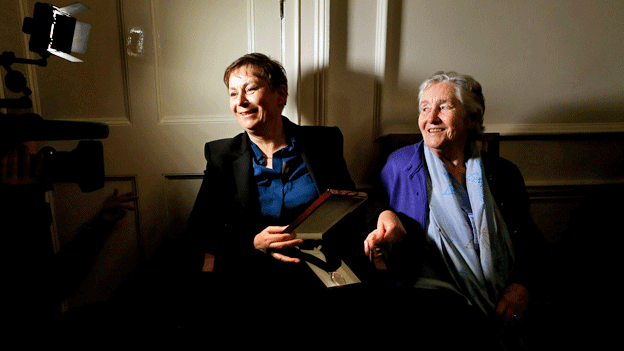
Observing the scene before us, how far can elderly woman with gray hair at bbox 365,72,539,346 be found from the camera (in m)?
1.12

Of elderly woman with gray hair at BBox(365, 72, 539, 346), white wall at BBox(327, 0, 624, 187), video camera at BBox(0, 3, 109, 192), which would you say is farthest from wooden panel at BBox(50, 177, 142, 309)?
elderly woman with gray hair at BBox(365, 72, 539, 346)

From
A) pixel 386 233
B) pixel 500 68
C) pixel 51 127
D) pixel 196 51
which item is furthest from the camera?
pixel 500 68

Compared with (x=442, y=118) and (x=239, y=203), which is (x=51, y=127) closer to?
(x=239, y=203)

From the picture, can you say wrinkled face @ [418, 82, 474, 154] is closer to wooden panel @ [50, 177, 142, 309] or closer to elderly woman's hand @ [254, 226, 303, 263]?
elderly woman's hand @ [254, 226, 303, 263]

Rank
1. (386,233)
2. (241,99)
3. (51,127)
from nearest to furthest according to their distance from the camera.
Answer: (51,127) → (386,233) → (241,99)

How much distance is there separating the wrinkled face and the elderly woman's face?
591 mm

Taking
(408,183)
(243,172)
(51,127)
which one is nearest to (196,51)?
(243,172)

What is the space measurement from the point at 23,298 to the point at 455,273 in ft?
4.63

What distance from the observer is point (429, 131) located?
1211mm

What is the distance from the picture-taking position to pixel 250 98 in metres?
1.18

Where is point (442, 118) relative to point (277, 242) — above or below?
above

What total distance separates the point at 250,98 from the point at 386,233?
68cm

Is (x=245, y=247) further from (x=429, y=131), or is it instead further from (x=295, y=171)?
(x=429, y=131)

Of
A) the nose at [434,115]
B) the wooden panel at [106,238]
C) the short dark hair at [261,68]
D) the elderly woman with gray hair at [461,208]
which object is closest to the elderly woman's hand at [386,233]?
the elderly woman with gray hair at [461,208]
